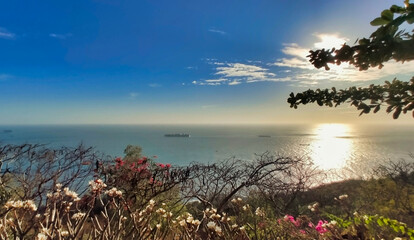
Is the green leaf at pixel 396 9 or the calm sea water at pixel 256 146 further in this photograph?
the calm sea water at pixel 256 146

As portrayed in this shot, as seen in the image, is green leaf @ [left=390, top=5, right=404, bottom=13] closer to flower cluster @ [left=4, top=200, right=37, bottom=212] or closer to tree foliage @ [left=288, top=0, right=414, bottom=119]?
tree foliage @ [left=288, top=0, right=414, bottom=119]

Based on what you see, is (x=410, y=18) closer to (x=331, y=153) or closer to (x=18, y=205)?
(x=18, y=205)

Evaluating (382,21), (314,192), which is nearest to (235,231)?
(382,21)

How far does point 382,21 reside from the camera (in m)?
0.92

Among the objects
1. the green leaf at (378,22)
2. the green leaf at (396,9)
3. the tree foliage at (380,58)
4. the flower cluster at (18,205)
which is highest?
the green leaf at (396,9)

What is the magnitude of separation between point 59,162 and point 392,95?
8328 mm

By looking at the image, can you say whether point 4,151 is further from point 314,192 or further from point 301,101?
point 314,192

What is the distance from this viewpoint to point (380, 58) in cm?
94

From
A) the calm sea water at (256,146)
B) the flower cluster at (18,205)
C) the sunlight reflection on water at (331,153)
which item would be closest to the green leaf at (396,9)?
the flower cluster at (18,205)

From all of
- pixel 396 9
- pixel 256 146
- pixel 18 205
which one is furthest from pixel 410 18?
pixel 256 146

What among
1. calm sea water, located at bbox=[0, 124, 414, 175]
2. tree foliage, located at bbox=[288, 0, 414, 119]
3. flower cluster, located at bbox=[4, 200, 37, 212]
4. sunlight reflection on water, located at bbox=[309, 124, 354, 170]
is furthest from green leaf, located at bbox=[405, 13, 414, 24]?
sunlight reflection on water, located at bbox=[309, 124, 354, 170]

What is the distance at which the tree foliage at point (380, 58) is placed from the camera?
87cm

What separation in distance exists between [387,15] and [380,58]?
0.55ft

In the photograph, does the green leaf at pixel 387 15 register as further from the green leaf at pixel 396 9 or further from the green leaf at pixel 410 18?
the green leaf at pixel 410 18
